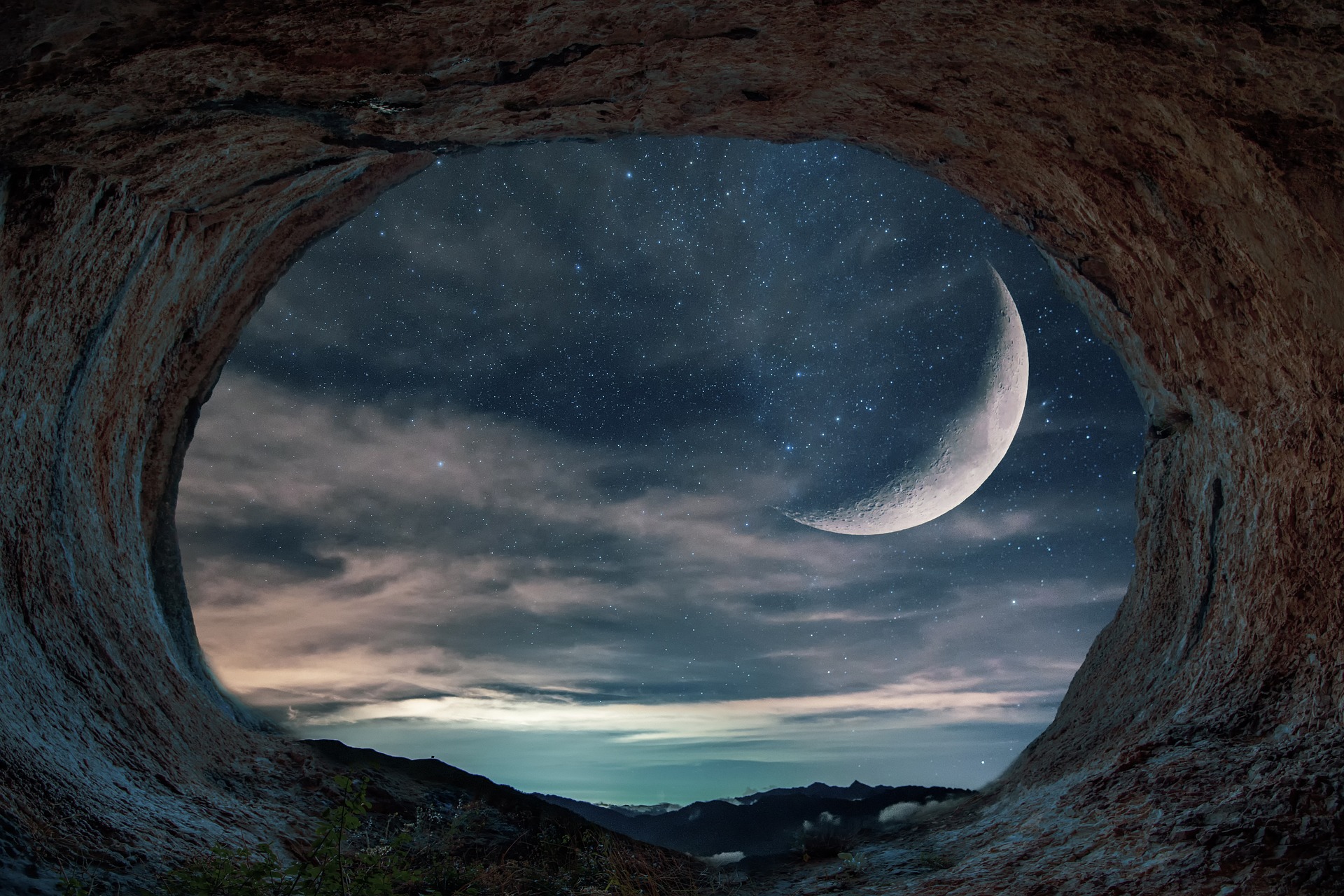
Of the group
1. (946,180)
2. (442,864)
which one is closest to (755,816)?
(442,864)

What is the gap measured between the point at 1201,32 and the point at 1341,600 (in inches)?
155

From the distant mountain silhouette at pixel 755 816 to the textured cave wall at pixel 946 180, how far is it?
16.1 ft

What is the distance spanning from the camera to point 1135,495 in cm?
880

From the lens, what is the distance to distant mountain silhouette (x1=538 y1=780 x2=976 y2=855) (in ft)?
40.5

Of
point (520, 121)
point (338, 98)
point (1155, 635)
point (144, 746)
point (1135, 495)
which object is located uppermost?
point (520, 121)

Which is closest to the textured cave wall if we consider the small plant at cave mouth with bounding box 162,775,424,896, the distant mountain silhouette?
the small plant at cave mouth with bounding box 162,775,424,896

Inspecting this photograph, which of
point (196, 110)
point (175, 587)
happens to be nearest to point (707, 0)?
point (196, 110)

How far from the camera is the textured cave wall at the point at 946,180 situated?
433 centimetres

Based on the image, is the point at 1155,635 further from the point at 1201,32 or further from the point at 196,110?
the point at 196,110

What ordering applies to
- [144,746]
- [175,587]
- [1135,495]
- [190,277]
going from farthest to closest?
[175,587] → [1135,495] → [190,277] → [144,746]

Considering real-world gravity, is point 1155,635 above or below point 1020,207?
below

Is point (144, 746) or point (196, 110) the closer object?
point (196, 110)

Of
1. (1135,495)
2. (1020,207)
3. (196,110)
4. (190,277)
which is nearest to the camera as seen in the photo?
(196,110)

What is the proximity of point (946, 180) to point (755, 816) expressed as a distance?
16389 mm
